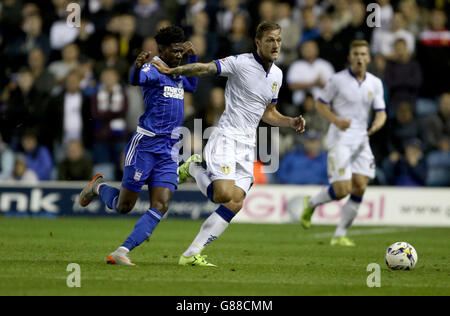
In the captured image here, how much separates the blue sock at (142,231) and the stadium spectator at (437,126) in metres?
10.2

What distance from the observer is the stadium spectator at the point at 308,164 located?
55.6 ft

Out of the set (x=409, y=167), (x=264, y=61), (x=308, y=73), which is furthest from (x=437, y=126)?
(x=264, y=61)

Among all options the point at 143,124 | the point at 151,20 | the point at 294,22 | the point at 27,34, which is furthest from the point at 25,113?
the point at 143,124

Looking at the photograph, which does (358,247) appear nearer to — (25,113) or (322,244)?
(322,244)

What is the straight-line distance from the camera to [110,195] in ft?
30.8

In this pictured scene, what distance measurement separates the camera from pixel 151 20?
59.7ft

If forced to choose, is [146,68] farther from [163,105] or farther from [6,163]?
[6,163]

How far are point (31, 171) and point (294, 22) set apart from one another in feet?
22.2

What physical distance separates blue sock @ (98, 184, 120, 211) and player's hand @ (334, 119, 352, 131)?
404 cm

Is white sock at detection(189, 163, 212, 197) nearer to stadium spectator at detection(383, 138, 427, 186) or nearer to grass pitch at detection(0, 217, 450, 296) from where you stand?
grass pitch at detection(0, 217, 450, 296)

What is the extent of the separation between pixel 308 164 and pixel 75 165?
16.3ft

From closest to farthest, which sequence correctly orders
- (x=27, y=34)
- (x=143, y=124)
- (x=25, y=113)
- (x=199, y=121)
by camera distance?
(x=143, y=124) → (x=199, y=121) → (x=25, y=113) → (x=27, y=34)

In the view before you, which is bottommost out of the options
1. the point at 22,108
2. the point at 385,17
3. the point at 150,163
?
the point at 150,163

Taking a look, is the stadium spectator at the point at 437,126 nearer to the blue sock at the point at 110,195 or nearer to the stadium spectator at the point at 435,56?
the stadium spectator at the point at 435,56
